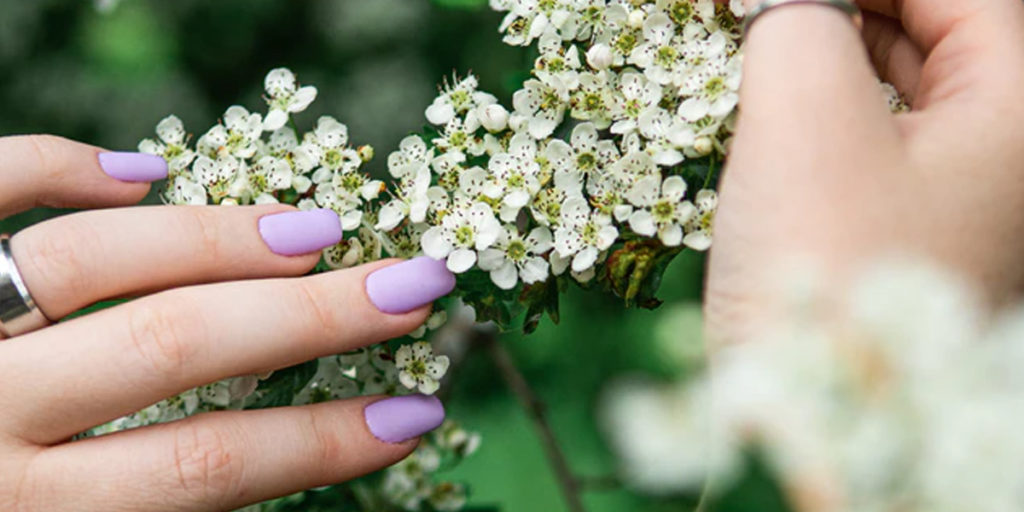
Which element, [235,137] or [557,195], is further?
[235,137]

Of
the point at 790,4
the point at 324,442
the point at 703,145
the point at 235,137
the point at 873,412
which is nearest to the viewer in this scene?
the point at 873,412

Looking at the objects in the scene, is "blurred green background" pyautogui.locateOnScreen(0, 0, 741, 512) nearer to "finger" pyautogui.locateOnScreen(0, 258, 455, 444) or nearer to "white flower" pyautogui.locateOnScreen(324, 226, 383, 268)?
"white flower" pyautogui.locateOnScreen(324, 226, 383, 268)

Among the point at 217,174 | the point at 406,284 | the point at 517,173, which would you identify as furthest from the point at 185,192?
the point at 517,173

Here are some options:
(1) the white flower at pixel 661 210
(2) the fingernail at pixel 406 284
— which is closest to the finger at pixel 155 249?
(2) the fingernail at pixel 406 284

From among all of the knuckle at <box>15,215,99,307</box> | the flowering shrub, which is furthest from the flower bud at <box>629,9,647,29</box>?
the knuckle at <box>15,215,99,307</box>

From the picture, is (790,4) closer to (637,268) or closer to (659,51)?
(659,51)

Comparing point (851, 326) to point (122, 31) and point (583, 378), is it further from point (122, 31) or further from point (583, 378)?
point (122, 31)
